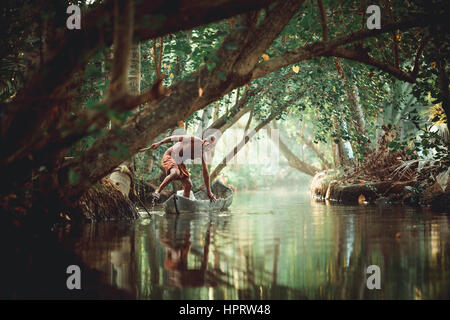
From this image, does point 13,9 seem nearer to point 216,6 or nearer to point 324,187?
point 216,6

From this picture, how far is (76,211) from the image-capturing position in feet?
28.7

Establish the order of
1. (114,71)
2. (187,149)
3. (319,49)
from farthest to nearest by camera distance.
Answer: (187,149), (319,49), (114,71)

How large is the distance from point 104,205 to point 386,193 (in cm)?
888

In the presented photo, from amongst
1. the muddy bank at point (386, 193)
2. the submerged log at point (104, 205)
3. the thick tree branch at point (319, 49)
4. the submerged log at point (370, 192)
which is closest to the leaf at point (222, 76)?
the thick tree branch at point (319, 49)

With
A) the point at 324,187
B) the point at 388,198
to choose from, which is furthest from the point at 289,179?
the point at 388,198

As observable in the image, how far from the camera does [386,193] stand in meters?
14.5

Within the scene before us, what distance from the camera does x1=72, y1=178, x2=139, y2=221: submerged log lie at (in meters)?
8.80

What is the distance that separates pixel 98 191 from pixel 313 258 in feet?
18.1

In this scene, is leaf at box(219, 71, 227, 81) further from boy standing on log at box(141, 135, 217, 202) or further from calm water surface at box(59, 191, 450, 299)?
boy standing on log at box(141, 135, 217, 202)

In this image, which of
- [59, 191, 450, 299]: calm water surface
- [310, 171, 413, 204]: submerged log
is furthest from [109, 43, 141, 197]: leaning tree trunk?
[310, 171, 413, 204]: submerged log

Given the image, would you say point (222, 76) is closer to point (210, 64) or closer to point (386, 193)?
point (210, 64)

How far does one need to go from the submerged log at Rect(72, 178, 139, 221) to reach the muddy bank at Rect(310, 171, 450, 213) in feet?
21.7

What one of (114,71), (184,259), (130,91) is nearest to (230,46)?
(114,71)

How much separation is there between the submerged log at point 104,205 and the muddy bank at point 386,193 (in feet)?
21.7
